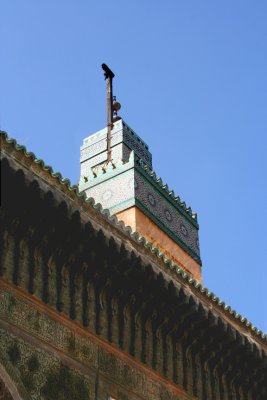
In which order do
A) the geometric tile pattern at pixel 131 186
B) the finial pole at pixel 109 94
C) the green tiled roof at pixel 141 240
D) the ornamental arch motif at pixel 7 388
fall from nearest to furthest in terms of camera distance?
the ornamental arch motif at pixel 7 388, the green tiled roof at pixel 141 240, the geometric tile pattern at pixel 131 186, the finial pole at pixel 109 94

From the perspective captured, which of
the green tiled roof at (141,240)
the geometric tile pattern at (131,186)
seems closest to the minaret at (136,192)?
the geometric tile pattern at (131,186)

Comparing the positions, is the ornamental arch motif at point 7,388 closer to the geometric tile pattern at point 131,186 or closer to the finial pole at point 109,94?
the geometric tile pattern at point 131,186

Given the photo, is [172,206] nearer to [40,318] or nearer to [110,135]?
[110,135]

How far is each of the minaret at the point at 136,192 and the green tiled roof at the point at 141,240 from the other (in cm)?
382

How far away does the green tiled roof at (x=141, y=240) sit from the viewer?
825cm

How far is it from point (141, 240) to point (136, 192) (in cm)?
539

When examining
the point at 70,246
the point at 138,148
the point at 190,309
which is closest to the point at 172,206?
the point at 138,148

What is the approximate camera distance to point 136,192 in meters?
15.0

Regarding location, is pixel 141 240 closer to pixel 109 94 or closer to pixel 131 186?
pixel 131 186

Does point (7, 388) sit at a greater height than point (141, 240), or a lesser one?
lesser

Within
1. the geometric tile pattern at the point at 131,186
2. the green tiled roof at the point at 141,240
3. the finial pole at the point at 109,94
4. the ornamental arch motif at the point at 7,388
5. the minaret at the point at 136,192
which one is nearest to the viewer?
the ornamental arch motif at the point at 7,388

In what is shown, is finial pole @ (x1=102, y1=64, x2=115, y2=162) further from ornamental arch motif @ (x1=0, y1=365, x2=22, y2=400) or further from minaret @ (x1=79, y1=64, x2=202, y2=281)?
ornamental arch motif @ (x1=0, y1=365, x2=22, y2=400)

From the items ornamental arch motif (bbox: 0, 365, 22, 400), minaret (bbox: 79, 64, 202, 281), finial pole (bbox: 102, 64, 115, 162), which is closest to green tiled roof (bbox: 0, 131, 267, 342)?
ornamental arch motif (bbox: 0, 365, 22, 400)

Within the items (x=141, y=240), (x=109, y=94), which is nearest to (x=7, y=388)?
(x=141, y=240)
